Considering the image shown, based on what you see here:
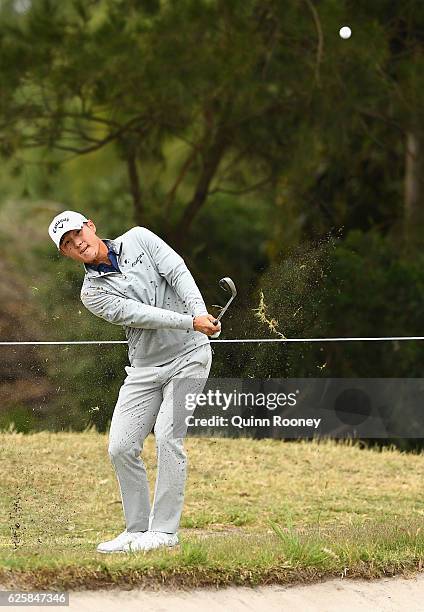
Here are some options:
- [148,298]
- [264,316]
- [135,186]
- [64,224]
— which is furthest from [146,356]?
[135,186]

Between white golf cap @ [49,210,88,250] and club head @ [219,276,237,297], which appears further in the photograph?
club head @ [219,276,237,297]

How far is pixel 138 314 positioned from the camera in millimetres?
5051

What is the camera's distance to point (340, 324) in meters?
11.0

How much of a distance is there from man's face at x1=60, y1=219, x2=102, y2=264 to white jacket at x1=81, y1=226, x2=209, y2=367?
98 millimetres

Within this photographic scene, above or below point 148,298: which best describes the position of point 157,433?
below

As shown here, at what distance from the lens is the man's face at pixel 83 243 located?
509cm

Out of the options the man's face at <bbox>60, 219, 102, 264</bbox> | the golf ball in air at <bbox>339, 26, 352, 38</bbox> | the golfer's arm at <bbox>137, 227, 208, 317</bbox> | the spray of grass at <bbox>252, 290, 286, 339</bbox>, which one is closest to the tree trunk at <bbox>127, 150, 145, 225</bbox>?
the golf ball in air at <bbox>339, 26, 352, 38</bbox>

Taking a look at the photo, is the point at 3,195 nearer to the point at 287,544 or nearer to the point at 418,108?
the point at 418,108

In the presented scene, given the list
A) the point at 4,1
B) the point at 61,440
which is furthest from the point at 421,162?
the point at 61,440

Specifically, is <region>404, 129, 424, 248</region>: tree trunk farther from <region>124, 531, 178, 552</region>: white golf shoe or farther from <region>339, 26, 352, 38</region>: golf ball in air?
<region>124, 531, 178, 552</region>: white golf shoe

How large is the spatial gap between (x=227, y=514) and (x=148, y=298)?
2.07m

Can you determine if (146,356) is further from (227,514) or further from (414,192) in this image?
(414,192)

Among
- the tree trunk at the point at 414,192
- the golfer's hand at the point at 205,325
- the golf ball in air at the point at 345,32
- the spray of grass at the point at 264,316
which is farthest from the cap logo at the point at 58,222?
the tree trunk at the point at 414,192

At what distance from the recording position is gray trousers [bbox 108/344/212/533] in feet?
17.1
